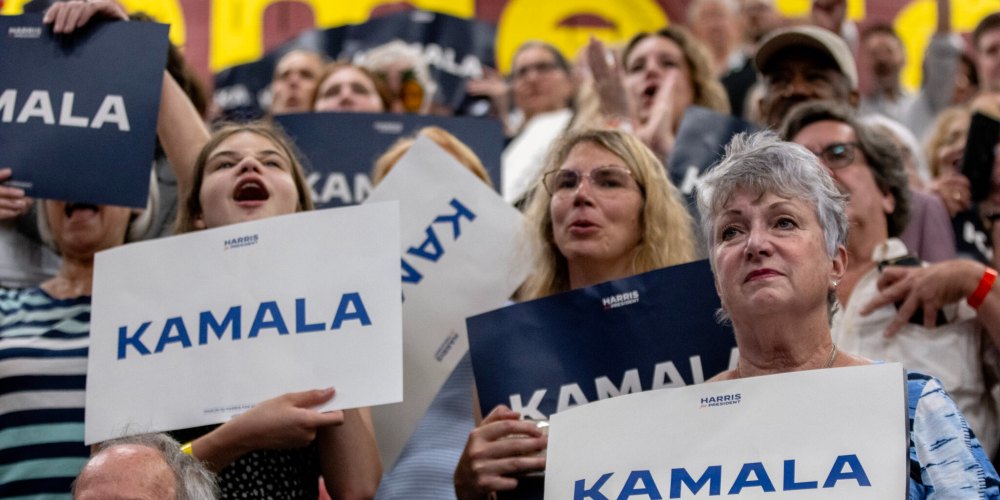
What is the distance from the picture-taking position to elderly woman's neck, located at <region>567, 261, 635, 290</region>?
393 centimetres

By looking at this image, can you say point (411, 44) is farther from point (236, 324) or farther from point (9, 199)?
point (236, 324)

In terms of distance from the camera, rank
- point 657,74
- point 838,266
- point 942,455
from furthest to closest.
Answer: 1. point 657,74
2. point 838,266
3. point 942,455

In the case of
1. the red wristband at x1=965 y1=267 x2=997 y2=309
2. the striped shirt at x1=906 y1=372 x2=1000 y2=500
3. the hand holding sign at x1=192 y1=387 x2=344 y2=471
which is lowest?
the striped shirt at x1=906 y1=372 x2=1000 y2=500

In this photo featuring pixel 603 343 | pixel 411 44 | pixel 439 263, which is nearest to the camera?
pixel 603 343

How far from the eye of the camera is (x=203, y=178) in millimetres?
4004

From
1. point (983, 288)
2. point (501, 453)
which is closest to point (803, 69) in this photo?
point (983, 288)

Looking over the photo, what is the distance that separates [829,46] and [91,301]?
254cm

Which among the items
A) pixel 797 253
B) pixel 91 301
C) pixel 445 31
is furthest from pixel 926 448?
pixel 445 31

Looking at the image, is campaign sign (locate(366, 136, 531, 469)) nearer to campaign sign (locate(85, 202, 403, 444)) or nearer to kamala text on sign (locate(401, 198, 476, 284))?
kamala text on sign (locate(401, 198, 476, 284))

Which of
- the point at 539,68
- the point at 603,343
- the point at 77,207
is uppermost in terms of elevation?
the point at 539,68

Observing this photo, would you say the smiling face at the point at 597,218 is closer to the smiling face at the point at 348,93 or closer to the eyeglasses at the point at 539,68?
the smiling face at the point at 348,93

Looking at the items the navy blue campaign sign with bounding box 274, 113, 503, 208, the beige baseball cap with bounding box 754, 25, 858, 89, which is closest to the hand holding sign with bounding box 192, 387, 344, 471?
the navy blue campaign sign with bounding box 274, 113, 503, 208

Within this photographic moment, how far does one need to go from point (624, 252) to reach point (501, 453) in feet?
2.90

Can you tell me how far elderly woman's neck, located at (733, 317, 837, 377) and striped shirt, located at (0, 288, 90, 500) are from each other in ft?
5.76
